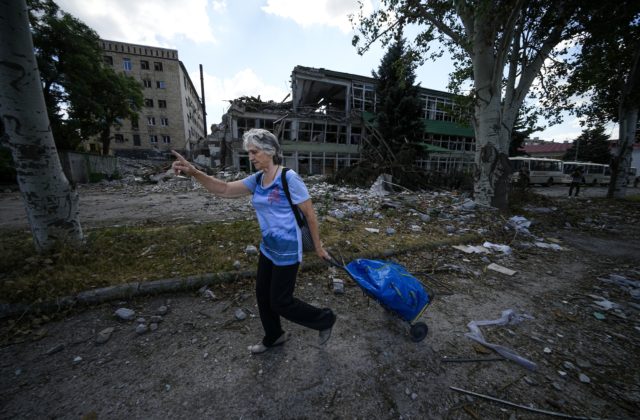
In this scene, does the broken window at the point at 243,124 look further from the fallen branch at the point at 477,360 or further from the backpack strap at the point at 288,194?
the fallen branch at the point at 477,360

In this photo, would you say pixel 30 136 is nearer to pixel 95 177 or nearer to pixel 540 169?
pixel 95 177

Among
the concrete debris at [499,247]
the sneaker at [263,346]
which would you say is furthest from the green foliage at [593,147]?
the sneaker at [263,346]

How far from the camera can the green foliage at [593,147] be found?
35094 millimetres

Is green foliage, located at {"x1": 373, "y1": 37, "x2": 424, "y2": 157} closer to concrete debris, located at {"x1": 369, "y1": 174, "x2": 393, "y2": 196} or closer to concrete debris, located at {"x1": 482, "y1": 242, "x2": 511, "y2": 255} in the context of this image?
concrete debris, located at {"x1": 369, "y1": 174, "x2": 393, "y2": 196}

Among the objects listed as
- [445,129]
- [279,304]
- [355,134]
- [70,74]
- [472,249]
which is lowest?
[472,249]

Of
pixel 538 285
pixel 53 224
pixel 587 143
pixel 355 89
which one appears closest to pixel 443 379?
pixel 538 285

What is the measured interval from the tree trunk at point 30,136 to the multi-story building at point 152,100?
3684 centimetres

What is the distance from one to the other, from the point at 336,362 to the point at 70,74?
78.1 ft

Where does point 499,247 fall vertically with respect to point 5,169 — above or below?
below

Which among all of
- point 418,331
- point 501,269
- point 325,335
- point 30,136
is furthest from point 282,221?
point 501,269

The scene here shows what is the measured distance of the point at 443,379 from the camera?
1897 millimetres

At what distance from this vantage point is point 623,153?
38.3ft

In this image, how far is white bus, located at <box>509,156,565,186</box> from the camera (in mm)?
20250

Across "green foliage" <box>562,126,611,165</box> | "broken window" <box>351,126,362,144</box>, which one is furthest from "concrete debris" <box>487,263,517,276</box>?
"green foliage" <box>562,126,611,165</box>
